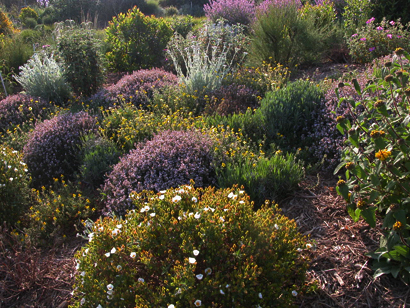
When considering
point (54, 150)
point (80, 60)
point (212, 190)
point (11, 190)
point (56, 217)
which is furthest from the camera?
point (80, 60)

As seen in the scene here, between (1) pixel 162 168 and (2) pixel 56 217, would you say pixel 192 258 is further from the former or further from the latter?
(2) pixel 56 217

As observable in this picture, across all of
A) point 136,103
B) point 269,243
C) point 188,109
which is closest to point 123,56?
point 136,103

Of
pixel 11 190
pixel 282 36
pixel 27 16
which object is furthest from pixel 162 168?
pixel 27 16

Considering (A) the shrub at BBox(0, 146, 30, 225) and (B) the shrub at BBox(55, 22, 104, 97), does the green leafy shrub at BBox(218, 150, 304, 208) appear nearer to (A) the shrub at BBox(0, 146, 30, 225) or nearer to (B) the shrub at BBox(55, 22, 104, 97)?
(A) the shrub at BBox(0, 146, 30, 225)

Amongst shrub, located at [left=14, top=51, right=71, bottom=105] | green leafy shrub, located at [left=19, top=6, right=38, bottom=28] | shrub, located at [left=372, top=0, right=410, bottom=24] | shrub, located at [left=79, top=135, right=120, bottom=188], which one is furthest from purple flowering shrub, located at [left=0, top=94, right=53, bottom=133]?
green leafy shrub, located at [left=19, top=6, right=38, bottom=28]

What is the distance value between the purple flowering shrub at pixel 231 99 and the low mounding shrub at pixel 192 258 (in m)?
3.06

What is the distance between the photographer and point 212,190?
8.77ft

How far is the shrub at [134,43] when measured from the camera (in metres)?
8.60

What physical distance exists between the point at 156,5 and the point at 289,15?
1872 centimetres

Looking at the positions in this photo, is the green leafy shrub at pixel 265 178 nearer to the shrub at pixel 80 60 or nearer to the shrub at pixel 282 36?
the shrub at pixel 282 36

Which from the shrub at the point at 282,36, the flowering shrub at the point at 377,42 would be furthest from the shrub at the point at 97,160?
the flowering shrub at the point at 377,42

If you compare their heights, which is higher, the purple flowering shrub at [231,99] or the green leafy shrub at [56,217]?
the purple flowering shrub at [231,99]

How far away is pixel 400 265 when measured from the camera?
2227 mm

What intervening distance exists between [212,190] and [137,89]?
14.3 feet
